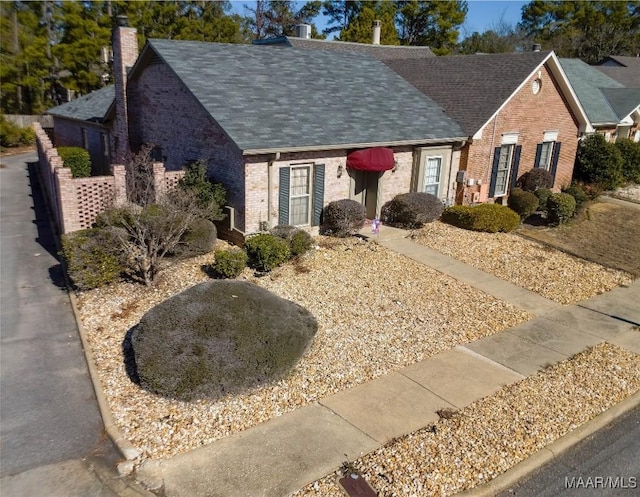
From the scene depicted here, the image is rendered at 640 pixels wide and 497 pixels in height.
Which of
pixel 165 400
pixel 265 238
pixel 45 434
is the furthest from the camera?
pixel 265 238

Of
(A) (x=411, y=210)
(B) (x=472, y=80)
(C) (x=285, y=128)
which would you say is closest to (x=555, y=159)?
(B) (x=472, y=80)

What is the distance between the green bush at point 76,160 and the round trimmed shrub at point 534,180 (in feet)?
60.7

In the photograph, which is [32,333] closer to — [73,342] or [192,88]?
[73,342]

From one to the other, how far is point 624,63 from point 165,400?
46657 millimetres

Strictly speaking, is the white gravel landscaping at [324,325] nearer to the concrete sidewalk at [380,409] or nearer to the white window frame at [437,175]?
the concrete sidewalk at [380,409]

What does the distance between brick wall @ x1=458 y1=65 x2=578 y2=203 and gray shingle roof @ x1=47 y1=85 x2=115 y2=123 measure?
15714 millimetres

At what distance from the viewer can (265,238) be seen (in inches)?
515

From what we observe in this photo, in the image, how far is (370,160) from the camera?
15.9 metres

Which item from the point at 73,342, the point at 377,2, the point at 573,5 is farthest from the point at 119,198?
the point at 573,5

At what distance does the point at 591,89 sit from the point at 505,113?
13.7m

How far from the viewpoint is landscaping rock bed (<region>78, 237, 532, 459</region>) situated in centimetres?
770

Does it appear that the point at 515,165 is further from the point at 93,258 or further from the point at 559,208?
the point at 93,258

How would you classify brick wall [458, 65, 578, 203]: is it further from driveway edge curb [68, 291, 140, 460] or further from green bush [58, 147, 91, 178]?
green bush [58, 147, 91, 178]

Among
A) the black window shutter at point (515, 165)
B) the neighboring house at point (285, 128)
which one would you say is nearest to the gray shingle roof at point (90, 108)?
the neighboring house at point (285, 128)
